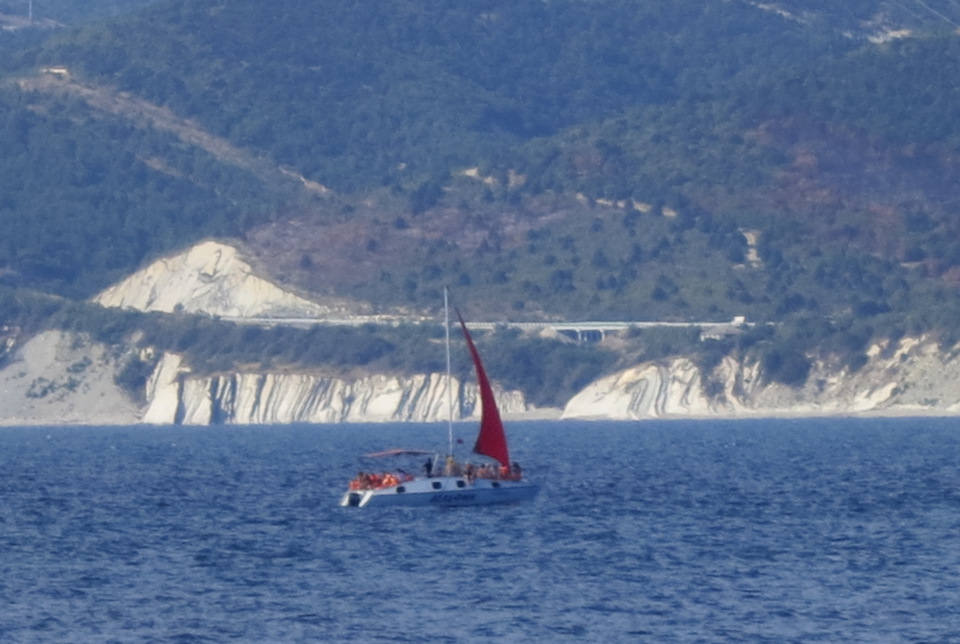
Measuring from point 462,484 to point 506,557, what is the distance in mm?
14878

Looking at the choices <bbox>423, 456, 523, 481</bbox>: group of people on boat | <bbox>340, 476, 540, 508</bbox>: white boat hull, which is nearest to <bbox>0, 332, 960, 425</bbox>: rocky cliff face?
<bbox>423, 456, 523, 481</bbox>: group of people on boat

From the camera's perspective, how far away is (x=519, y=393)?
177 meters

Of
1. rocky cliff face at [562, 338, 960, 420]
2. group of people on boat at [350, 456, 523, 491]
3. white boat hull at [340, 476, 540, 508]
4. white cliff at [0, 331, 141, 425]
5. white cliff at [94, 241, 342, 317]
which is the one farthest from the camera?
white cliff at [94, 241, 342, 317]

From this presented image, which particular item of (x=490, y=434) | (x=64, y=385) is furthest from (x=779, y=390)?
(x=490, y=434)

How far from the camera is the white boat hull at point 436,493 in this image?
69625 millimetres

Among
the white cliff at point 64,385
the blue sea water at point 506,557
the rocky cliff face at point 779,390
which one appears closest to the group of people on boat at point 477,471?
the blue sea water at point 506,557

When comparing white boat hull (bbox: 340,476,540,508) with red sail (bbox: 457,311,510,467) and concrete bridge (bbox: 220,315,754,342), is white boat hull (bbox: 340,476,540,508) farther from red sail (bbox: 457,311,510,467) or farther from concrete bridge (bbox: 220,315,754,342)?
concrete bridge (bbox: 220,315,754,342)

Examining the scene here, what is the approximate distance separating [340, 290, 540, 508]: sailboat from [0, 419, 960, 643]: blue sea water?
1.03 metres

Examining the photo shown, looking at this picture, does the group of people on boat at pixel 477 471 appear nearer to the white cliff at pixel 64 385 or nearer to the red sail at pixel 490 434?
the red sail at pixel 490 434

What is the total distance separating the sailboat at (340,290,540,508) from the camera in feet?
229

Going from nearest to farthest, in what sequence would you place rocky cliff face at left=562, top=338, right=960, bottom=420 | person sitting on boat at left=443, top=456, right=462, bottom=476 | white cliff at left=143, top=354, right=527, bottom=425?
person sitting on boat at left=443, top=456, right=462, bottom=476, rocky cliff face at left=562, top=338, right=960, bottom=420, white cliff at left=143, top=354, right=527, bottom=425

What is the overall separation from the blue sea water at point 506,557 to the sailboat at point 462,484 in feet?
3.38

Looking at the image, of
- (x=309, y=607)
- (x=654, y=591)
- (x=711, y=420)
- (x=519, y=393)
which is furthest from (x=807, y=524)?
(x=519, y=393)

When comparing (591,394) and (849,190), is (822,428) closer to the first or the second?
(591,394)
